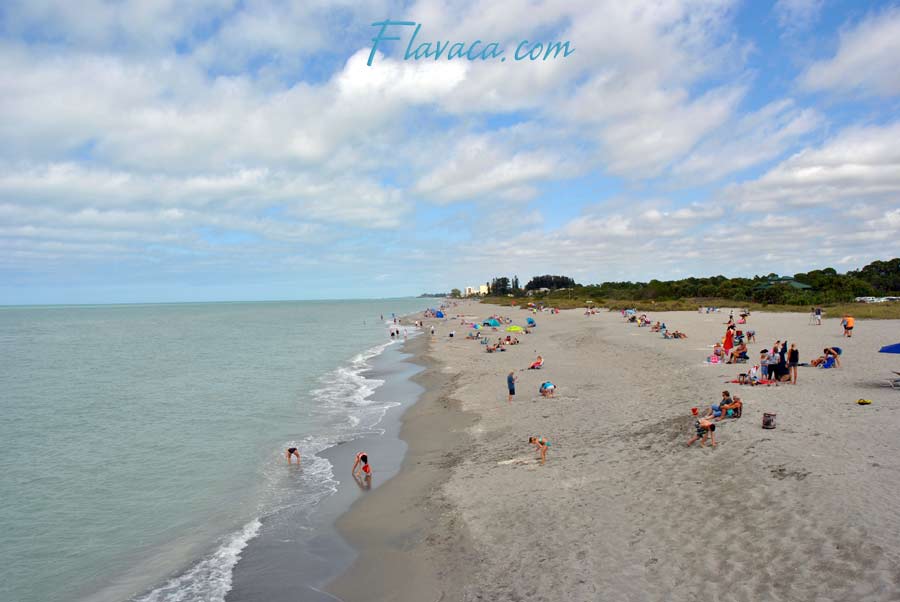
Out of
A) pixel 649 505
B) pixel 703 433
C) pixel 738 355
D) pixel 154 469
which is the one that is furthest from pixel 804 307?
pixel 154 469

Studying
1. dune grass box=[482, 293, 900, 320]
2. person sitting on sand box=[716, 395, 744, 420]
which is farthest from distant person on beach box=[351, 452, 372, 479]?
dune grass box=[482, 293, 900, 320]

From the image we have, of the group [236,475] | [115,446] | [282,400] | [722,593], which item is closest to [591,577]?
[722,593]

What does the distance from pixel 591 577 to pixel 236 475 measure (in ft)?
35.0

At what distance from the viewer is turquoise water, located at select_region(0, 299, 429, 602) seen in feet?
30.9

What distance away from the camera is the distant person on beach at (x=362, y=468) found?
13.1 metres

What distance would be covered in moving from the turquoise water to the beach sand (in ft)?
9.40

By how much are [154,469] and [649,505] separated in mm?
13662

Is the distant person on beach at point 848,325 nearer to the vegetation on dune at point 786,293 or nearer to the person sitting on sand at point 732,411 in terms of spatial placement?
the vegetation on dune at point 786,293

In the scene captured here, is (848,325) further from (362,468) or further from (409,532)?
(409,532)

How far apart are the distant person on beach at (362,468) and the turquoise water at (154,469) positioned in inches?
28.0

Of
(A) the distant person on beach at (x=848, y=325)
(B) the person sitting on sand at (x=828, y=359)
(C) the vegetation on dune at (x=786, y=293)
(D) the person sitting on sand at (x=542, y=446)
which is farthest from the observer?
(C) the vegetation on dune at (x=786, y=293)

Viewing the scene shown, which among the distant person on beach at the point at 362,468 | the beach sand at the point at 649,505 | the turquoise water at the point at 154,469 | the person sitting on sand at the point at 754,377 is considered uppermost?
the person sitting on sand at the point at 754,377

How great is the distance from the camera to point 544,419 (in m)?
16.3

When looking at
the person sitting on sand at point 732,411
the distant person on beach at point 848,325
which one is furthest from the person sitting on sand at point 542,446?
the distant person on beach at point 848,325
